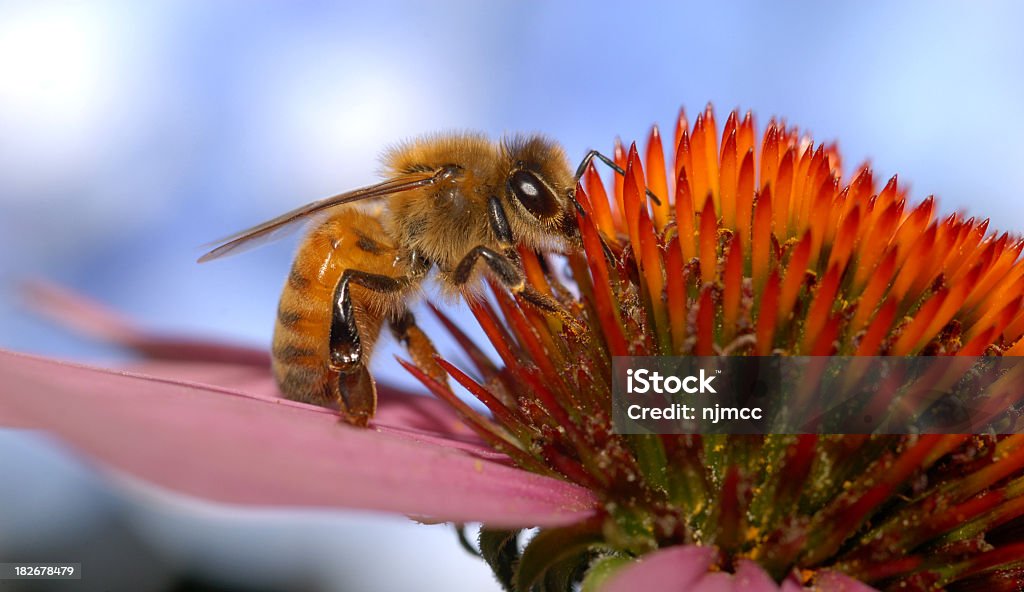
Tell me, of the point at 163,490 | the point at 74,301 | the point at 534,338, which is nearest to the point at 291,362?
the point at 534,338

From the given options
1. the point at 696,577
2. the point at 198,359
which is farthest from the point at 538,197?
the point at 198,359

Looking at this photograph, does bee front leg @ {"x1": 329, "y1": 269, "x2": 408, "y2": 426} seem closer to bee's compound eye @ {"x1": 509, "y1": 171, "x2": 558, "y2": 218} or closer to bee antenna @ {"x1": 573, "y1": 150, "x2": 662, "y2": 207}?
bee's compound eye @ {"x1": 509, "y1": 171, "x2": 558, "y2": 218}

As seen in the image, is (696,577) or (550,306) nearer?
(696,577)

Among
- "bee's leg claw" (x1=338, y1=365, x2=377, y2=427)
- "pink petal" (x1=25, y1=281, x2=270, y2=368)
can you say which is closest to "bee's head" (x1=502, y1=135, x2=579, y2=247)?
"bee's leg claw" (x1=338, y1=365, x2=377, y2=427)

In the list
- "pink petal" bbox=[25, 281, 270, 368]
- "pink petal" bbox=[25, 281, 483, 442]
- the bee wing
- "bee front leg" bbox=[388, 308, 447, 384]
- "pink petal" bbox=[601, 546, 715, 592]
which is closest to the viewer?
"pink petal" bbox=[601, 546, 715, 592]

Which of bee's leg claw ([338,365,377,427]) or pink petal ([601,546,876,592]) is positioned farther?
bee's leg claw ([338,365,377,427])

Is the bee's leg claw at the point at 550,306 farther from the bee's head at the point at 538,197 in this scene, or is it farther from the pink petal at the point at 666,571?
the pink petal at the point at 666,571

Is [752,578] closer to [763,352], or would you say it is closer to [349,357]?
[763,352]
